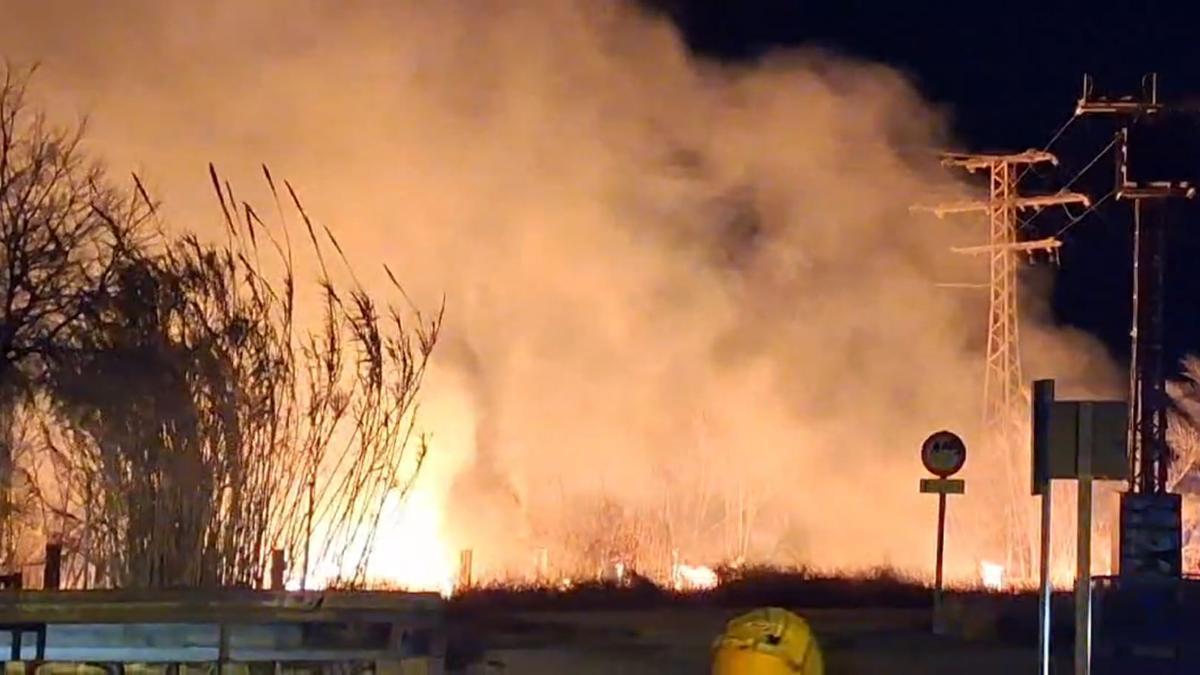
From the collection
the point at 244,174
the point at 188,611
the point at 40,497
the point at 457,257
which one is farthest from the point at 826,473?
the point at 188,611

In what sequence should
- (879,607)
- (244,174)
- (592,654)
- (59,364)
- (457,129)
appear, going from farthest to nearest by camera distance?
1. (457,129)
2. (244,174)
3. (879,607)
4. (59,364)
5. (592,654)

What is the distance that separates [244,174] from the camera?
33.3m

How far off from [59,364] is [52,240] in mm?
1544

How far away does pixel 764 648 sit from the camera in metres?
8.75

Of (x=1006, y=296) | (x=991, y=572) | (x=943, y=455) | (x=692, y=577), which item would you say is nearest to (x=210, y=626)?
(x=943, y=455)

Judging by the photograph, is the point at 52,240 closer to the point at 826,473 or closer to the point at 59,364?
the point at 59,364

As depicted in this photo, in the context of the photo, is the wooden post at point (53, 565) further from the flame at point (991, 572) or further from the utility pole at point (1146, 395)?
the flame at point (991, 572)

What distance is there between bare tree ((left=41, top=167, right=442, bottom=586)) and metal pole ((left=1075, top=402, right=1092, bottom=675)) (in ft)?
27.7

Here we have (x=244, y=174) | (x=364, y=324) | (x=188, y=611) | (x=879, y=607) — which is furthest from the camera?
(x=244, y=174)

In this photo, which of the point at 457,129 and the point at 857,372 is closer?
the point at 457,129

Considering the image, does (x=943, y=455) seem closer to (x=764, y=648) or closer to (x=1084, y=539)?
(x=1084, y=539)

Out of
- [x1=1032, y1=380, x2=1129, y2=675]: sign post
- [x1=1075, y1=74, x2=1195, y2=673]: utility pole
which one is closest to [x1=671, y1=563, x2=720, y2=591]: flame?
[x1=1075, y1=74, x2=1195, y2=673]: utility pole

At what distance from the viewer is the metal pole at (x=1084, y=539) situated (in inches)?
434

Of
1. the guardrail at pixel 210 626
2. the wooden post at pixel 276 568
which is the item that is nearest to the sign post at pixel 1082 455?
the guardrail at pixel 210 626
